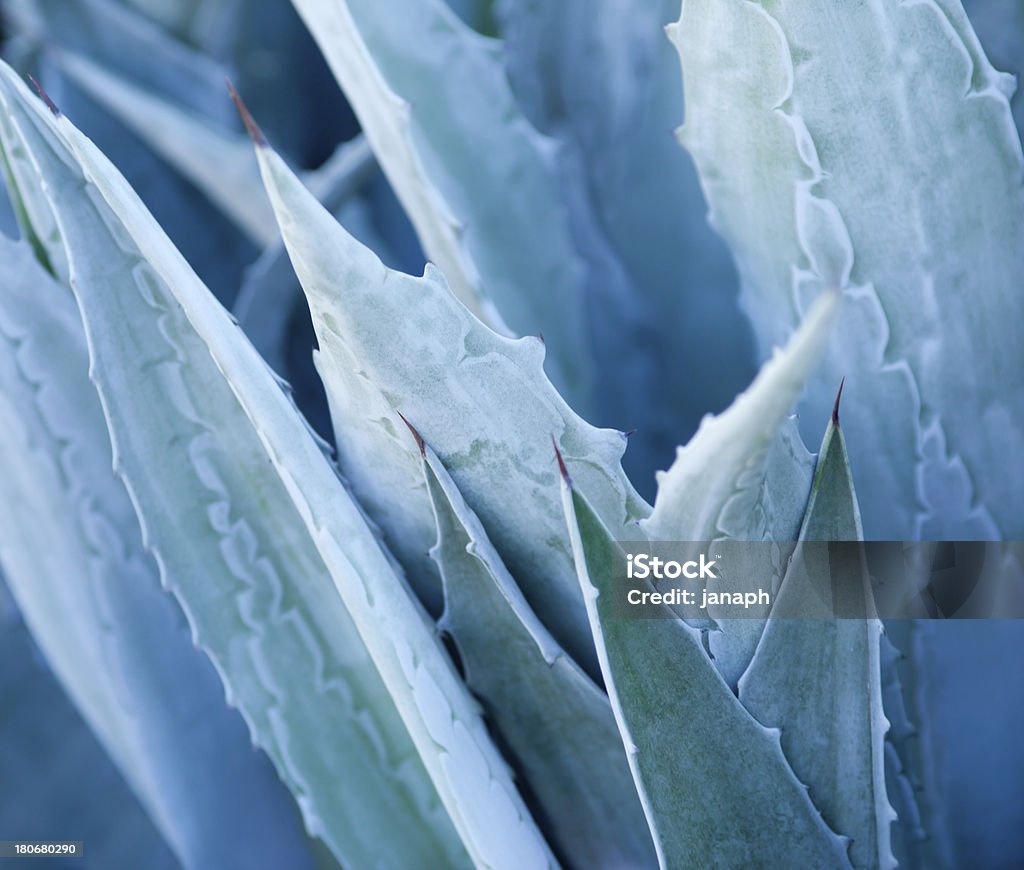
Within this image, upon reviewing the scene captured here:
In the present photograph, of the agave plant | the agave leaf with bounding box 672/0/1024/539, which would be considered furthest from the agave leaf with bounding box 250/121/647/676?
the agave leaf with bounding box 672/0/1024/539

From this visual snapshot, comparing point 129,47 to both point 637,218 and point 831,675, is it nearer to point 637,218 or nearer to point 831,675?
point 637,218

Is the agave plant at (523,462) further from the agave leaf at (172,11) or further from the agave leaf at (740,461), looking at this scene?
the agave leaf at (172,11)

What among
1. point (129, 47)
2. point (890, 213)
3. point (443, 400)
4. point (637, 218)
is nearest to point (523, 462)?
point (443, 400)

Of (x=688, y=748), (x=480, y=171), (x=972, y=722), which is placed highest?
(x=480, y=171)

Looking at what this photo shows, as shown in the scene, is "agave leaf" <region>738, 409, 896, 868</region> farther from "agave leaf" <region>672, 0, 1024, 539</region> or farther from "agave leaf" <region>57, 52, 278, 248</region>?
"agave leaf" <region>57, 52, 278, 248</region>

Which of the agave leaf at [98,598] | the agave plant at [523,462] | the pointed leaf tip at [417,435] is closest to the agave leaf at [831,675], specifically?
the agave plant at [523,462]

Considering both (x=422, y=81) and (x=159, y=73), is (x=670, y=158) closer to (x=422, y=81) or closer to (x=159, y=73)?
(x=422, y=81)
